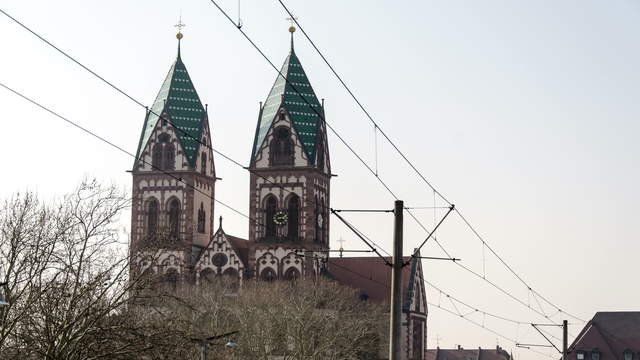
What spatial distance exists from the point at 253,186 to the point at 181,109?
23.0 ft

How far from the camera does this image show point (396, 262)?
26891 millimetres

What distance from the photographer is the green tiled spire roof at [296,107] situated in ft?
273

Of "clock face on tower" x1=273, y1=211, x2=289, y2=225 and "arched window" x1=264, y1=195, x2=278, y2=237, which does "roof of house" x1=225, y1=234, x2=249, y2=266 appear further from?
"clock face on tower" x1=273, y1=211, x2=289, y2=225

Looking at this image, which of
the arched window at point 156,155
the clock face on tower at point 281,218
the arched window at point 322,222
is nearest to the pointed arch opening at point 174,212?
the arched window at point 156,155

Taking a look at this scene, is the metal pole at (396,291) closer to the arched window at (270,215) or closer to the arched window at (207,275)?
the arched window at (207,275)

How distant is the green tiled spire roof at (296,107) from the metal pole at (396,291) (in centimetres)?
5520

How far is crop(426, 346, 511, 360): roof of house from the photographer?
547ft

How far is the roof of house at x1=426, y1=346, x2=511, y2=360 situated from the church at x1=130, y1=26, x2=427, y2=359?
263ft

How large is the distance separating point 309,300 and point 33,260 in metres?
38.8

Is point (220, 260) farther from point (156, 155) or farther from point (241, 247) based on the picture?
point (156, 155)

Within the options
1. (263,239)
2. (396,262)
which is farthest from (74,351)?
(263,239)

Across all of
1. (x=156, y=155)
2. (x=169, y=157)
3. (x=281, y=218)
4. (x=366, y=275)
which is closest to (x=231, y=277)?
(x=281, y=218)

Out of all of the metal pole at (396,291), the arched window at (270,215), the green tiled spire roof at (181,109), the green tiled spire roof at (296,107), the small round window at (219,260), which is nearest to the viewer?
the metal pole at (396,291)

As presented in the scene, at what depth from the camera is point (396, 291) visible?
87.7 feet
